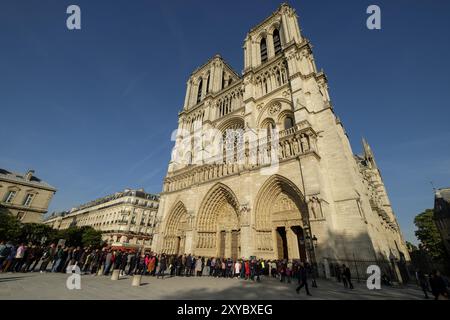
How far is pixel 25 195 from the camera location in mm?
29031

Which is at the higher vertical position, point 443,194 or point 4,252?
point 443,194

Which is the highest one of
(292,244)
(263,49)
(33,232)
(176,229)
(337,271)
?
(263,49)

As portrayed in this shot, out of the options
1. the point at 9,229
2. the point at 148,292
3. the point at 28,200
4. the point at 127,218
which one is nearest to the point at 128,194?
the point at 127,218

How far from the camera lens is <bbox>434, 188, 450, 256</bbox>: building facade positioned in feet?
86.7

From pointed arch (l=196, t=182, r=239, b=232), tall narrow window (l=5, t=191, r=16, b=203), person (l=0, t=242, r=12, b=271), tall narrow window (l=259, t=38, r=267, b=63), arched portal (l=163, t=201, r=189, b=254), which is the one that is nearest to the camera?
person (l=0, t=242, r=12, b=271)

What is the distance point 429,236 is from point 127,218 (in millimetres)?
47819

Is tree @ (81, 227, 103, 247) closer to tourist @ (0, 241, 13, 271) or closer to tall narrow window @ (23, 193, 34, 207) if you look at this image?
tall narrow window @ (23, 193, 34, 207)

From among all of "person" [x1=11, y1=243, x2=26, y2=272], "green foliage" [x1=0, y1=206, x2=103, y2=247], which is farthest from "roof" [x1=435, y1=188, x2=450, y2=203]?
"green foliage" [x1=0, y1=206, x2=103, y2=247]

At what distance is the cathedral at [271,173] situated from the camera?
13.0 m

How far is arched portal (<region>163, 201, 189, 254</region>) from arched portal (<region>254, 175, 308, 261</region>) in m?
8.66

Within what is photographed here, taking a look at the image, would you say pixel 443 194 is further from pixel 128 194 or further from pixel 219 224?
pixel 128 194

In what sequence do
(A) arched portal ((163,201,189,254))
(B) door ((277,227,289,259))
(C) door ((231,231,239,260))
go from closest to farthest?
(B) door ((277,227,289,259)) < (C) door ((231,231,239,260)) < (A) arched portal ((163,201,189,254))

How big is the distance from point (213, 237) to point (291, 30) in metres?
22.0
